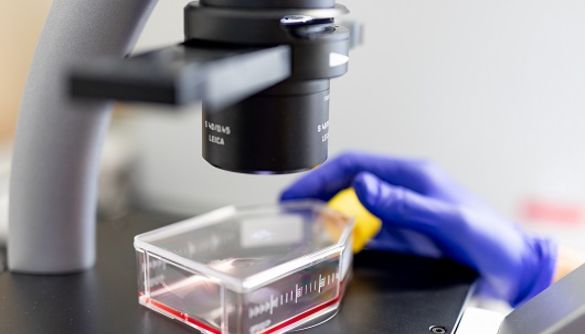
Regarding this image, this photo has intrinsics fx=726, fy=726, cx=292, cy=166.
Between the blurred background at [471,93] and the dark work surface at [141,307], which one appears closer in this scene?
the dark work surface at [141,307]

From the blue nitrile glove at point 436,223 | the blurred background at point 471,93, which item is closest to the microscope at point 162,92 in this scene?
the blue nitrile glove at point 436,223

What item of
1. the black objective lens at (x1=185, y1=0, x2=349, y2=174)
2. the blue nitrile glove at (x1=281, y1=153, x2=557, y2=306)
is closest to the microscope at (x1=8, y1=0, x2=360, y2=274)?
the black objective lens at (x1=185, y1=0, x2=349, y2=174)

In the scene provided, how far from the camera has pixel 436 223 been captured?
0.77 metres

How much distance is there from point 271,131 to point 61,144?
0.25m

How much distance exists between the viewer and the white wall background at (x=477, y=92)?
4.34ft

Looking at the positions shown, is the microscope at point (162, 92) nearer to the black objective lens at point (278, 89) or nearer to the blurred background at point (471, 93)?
the black objective lens at point (278, 89)

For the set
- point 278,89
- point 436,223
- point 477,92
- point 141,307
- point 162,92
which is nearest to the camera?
point 162,92

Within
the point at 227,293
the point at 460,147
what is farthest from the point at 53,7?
the point at 460,147

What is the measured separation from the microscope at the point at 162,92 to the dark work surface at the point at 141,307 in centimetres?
3

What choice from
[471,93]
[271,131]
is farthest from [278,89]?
[471,93]

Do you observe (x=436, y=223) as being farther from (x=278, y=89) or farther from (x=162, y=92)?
(x=162, y=92)

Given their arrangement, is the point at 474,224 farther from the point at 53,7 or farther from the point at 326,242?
the point at 53,7

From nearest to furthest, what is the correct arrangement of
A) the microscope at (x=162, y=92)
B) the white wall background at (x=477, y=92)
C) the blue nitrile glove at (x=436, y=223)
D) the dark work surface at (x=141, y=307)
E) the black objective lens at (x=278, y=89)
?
the microscope at (x=162, y=92), the black objective lens at (x=278, y=89), the dark work surface at (x=141, y=307), the blue nitrile glove at (x=436, y=223), the white wall background at (x=477, y=92)

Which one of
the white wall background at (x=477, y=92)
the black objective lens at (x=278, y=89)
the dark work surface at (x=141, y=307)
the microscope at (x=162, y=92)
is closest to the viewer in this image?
the microscope at (x=162, y=92)
